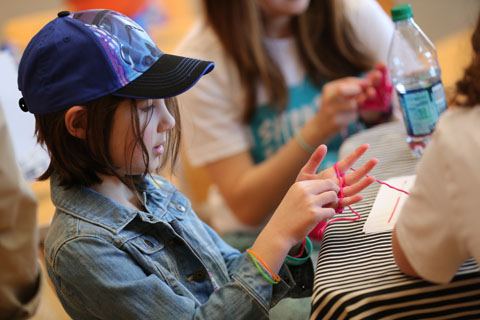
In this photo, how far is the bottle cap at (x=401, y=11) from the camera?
1.01 metres

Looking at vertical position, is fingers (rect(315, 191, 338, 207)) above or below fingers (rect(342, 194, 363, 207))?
above

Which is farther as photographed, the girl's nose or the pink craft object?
the pink craft object

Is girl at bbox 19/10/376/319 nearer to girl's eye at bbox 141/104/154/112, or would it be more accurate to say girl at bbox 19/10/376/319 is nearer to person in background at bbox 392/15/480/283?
girl's eye at bbox 141/104/154/112

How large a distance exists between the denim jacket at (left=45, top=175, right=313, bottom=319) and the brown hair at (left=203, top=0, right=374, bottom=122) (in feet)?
2.25

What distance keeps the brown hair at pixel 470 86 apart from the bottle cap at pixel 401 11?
42 cm

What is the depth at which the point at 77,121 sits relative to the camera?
0.78 metres

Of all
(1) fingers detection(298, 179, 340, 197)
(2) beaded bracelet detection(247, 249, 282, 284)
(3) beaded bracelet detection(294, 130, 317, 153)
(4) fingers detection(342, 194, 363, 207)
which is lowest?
(3) beaded bracelet detection(294, 130, 317, 153)

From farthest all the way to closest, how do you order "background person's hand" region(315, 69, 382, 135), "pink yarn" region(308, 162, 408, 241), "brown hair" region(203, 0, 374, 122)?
"brown hair" region(203, 0, 374, 122), "background person's hand" region(315, 69, 382, 135), "pink yarn" region(308, 162, 408, 241)

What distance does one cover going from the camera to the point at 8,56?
63.1 inches

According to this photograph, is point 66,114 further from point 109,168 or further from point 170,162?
point 170,162

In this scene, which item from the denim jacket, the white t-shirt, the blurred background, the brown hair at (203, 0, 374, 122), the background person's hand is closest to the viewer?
the white t-shirt

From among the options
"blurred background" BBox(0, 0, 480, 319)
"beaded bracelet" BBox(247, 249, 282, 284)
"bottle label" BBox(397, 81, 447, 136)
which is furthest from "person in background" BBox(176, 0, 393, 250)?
"beaded bracelet" BBox(247, 249, 282, 284)

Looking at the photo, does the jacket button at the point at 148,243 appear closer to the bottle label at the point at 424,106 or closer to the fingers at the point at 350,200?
the fingers at the point at 350,200

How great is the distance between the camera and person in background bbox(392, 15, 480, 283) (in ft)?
1.77
